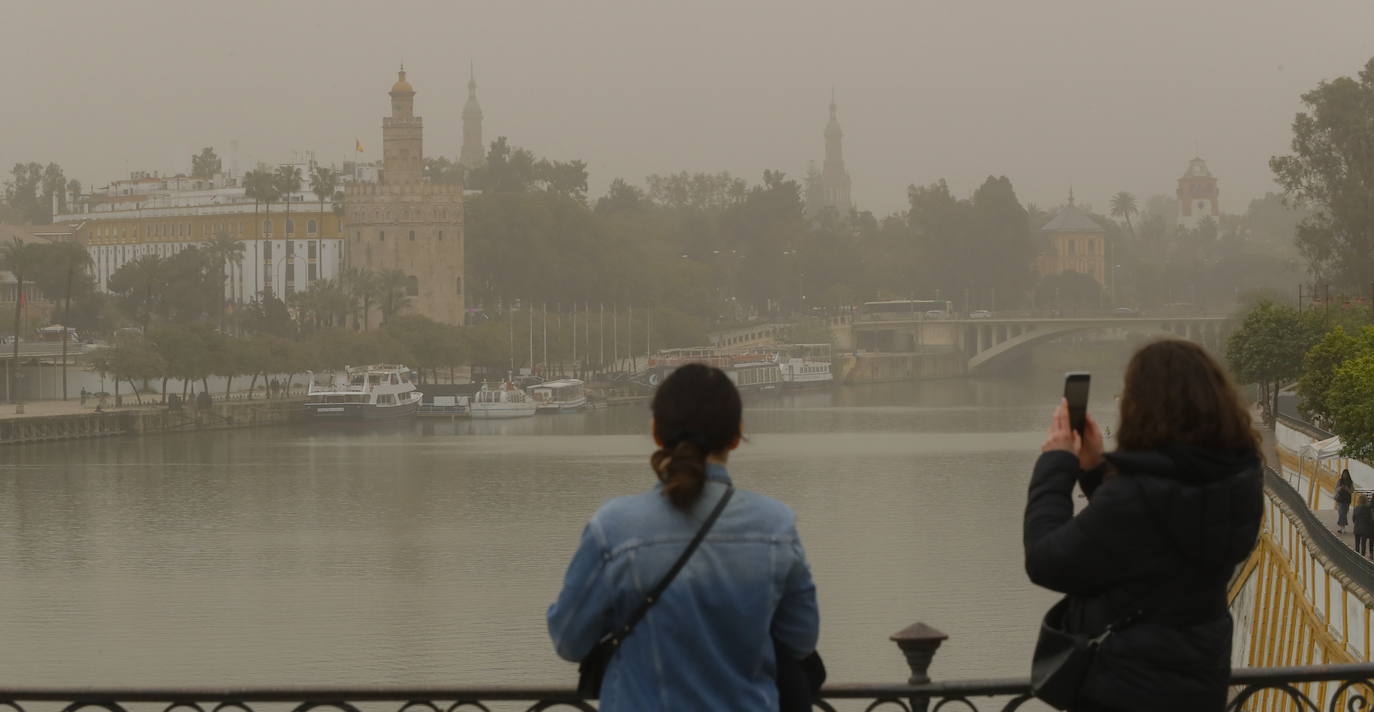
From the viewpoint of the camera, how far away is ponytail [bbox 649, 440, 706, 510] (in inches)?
125

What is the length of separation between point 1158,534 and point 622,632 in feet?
2.89

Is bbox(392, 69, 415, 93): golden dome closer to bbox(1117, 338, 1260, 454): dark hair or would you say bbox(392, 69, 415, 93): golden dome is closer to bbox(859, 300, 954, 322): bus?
bbox(859, 300, 954, 322): bus

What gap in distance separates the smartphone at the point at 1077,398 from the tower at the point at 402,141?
281 ft

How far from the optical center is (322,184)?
91.2 metres

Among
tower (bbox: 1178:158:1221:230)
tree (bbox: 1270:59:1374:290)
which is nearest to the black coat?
tree (bbox: 1270:59:1374:290)

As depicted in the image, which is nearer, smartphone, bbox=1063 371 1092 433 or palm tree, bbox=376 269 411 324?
smartphone, bbox=1063 371 1092 433

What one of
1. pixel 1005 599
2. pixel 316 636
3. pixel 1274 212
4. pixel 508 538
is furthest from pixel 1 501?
pixel 1274 212

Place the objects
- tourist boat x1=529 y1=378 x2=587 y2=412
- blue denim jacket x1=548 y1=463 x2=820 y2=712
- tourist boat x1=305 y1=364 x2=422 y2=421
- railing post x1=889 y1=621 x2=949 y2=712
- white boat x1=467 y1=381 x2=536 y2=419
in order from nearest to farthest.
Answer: blue denim jacket x1=548 y1=463 x2=820 y2=712 < railing post x1=889 y1=621 x2=949 y2=712 < tourist boat x1=305 y1=364 x2=422 y2=421 < white boat x1=467 y1=381 x2=536 y2=419 < tourist boat x1=529 y1=378 x2=587 y2=412

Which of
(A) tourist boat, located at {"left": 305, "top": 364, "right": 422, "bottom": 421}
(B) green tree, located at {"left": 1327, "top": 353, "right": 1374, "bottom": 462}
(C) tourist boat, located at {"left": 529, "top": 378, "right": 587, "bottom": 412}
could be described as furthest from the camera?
(C) tourist boat, located at {"left": 529, "top": 378, "right": 587, "bottom": 412}

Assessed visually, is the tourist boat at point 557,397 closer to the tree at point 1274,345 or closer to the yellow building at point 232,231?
the yellow building at point 232,231

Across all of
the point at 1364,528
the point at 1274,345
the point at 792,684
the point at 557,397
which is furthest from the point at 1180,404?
the point at 557,397

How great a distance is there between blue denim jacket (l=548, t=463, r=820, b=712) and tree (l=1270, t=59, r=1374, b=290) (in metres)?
42.5

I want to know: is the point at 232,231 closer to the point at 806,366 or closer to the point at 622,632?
the point at 806,366

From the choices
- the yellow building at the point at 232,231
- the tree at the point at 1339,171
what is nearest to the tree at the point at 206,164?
the yellow building at the point at 232,231
